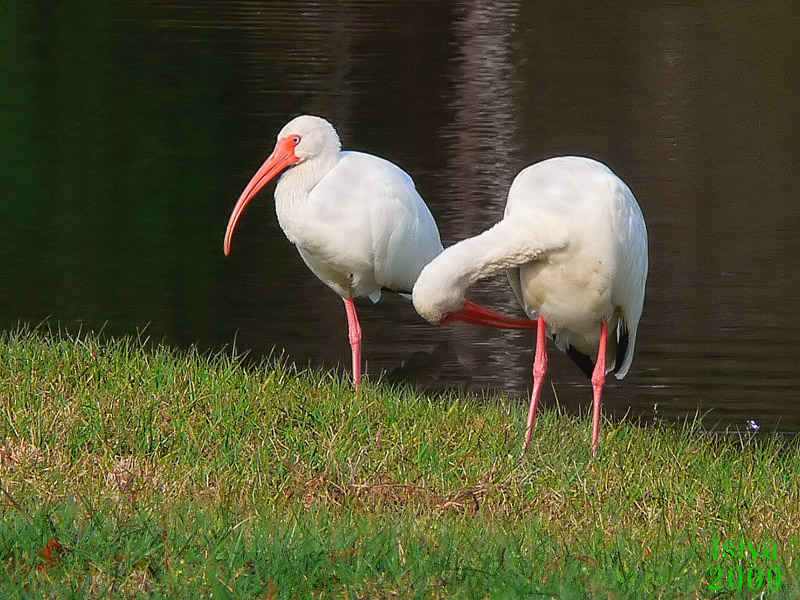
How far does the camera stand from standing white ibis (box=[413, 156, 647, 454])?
18.7ft

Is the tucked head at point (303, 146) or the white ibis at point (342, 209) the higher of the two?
the tucked head at point (303, 146)

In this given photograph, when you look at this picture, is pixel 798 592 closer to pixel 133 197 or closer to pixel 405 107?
pixel 133 197

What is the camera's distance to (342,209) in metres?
6.84

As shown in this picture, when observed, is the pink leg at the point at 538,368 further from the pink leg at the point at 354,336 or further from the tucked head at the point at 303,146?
the tucked head at the point at 303,146

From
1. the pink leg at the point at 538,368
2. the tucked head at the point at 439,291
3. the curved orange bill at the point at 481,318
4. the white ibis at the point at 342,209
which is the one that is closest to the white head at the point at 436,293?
the tucked head at the point at 439,291

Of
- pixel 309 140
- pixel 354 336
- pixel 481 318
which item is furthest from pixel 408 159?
pixel 481 318

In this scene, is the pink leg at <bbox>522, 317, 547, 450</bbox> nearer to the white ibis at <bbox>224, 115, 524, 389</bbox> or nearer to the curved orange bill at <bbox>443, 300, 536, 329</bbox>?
the curved orange bill at <bbox>443, 300, 536, 329</bbox>

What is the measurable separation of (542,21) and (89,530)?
23.7 m

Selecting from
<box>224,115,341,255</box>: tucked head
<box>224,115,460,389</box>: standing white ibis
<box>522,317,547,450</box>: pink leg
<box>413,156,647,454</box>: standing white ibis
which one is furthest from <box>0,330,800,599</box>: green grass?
<box>224,115,341,255</box>: tucked head

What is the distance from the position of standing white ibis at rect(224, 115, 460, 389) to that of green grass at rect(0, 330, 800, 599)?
0.56 meters

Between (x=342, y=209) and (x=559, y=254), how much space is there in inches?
51.7

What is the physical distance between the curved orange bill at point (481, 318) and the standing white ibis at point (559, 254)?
0.01 meters

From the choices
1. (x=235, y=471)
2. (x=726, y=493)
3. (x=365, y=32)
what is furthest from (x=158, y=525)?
(x=365, y=32)

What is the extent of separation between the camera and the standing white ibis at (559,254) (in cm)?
571
